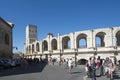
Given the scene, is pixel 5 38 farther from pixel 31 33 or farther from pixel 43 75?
pixel 31 33

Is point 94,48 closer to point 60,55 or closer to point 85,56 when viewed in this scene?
point 85,56

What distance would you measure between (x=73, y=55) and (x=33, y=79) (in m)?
28.2

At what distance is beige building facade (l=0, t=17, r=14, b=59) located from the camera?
141 ft

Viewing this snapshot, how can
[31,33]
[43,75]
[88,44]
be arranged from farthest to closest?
[31,33]
[88,44]
[43,75]

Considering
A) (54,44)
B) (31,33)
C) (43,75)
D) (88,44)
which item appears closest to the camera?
(43,75)

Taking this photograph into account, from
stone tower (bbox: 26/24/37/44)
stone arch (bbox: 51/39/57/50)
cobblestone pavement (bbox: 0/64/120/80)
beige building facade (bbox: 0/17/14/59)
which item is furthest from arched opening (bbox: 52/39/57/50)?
cobblestone pavement (bbox: 0/64/120/80)

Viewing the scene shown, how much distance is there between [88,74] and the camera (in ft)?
58.3

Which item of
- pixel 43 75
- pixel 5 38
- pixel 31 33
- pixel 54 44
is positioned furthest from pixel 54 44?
pixel 43 75

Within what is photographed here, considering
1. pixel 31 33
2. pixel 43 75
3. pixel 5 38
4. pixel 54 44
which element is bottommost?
pixel 43 75

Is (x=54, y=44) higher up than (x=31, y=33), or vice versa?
(x=31, y=33)

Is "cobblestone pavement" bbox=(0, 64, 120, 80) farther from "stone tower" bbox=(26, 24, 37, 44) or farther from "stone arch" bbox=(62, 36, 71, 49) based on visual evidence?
"stone tower" bbox=(26, 24, 37, 44)

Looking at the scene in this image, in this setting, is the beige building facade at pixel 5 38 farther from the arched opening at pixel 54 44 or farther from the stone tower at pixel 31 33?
the stone tower at pixel 31 33

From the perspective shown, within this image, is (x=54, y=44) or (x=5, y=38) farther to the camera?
(x=54, y=44)

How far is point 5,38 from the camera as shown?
153 ft
